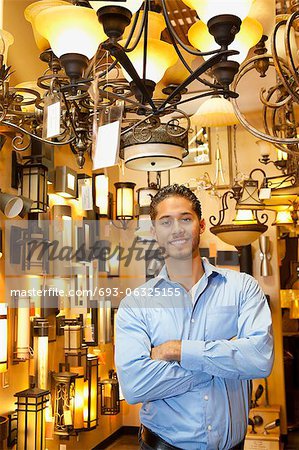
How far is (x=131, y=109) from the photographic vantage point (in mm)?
1916

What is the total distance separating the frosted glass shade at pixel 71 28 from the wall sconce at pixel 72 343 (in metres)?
2.86

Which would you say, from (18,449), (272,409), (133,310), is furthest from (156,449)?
(272,409)

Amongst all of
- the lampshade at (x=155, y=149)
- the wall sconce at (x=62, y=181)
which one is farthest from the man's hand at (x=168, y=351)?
the wall sconce at (x=62, y=181)

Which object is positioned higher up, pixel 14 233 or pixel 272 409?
pixel 14 233

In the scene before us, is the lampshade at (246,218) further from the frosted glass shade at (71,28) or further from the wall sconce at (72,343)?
the frosted glass shade at (71,28)

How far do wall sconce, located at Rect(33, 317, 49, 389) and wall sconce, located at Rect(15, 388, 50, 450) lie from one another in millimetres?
381

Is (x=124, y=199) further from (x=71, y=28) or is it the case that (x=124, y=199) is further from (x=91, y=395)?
(x=71, y=28)

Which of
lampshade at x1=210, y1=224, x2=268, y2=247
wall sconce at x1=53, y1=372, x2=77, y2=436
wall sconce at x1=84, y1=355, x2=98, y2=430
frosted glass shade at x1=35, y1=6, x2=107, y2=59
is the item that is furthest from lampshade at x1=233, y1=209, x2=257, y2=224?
frosted glass shade at x1=35, y1=6, x2=107, y2=59

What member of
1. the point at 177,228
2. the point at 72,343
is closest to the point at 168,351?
the point at 177,228

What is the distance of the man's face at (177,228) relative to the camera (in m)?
1.82

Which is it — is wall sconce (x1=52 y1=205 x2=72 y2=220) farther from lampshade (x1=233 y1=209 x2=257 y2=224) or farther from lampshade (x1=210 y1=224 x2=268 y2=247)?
lampshade (x1=233 y1=209 x2=257 y2=224)

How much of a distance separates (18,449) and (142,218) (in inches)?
71.4

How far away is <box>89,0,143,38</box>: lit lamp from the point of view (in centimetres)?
114

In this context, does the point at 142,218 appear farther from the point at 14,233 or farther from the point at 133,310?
the point at 133,310
